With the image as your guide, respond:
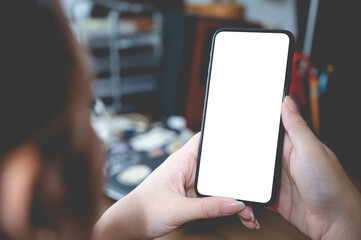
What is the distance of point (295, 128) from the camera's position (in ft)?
1.54

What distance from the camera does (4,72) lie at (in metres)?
0.19

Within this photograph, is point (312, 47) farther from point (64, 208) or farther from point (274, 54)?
point (64, 208)

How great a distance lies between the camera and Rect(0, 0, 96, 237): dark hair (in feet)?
0.64

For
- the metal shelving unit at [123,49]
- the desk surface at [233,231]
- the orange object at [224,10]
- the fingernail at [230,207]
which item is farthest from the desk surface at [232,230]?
the metal shelving unit at [123,49]

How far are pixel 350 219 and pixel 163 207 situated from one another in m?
0.27

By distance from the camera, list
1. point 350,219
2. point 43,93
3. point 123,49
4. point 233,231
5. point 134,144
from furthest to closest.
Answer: point 123,49, point 134,144, point 233,231, point 350,219, point 43,93

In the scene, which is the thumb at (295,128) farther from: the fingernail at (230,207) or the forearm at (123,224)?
the forearm at (123,224)

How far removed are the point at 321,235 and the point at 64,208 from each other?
41 centimetres

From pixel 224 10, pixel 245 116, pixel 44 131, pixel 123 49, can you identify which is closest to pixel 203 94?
pixel 245 116

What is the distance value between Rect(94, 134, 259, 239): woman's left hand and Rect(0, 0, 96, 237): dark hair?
261 millimetres

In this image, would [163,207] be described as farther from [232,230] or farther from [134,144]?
[134,144]

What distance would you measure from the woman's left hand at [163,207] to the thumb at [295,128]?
0.40ft

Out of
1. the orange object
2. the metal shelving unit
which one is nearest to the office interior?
the orange object

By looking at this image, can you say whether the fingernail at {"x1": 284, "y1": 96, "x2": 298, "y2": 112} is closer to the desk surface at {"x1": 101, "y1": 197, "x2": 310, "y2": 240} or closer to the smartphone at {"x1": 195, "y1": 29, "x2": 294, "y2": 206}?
the smartphone at {"x1": 195, "y1": 29, "x2": 294, "y2": 206}
